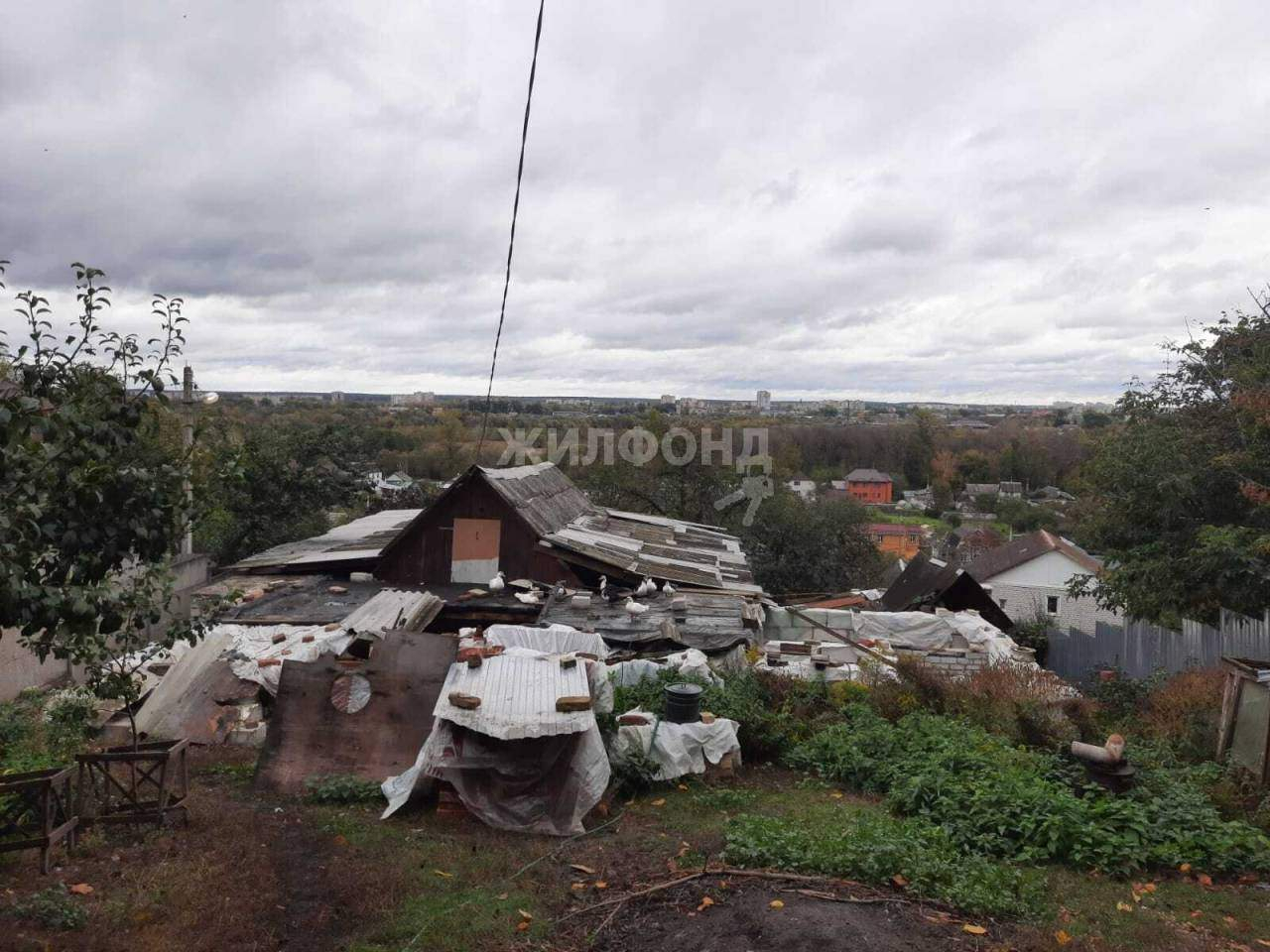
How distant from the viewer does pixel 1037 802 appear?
6.99 meters

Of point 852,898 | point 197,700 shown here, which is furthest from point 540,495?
point 852,898

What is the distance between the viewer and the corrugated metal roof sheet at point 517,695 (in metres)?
7.51

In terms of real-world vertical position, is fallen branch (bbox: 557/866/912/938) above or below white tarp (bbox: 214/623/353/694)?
below

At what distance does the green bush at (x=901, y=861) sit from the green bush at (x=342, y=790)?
3435 mm

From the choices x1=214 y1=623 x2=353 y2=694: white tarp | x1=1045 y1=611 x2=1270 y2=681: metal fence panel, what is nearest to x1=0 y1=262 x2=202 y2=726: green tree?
x1=214 y1=623 x2=353 y2=694: white tarp

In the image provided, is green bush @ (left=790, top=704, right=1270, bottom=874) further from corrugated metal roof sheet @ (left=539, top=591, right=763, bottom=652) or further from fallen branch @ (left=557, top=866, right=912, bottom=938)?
corrugated metal roof sheet @ (left=539, top=591, right=763, bottom=652)

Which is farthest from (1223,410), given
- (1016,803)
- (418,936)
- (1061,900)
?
(418,936)

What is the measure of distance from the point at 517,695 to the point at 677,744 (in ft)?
5.80

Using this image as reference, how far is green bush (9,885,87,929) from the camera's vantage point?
508 centimetres

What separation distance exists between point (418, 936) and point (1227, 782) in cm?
726

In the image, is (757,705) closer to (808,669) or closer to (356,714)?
(808,669)

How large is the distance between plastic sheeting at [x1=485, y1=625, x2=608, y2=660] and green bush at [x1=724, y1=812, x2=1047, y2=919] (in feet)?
12.6

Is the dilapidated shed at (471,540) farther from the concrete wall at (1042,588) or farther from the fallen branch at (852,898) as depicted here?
the concrete wall at (1042,588)

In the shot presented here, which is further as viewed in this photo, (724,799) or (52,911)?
(724,799)
